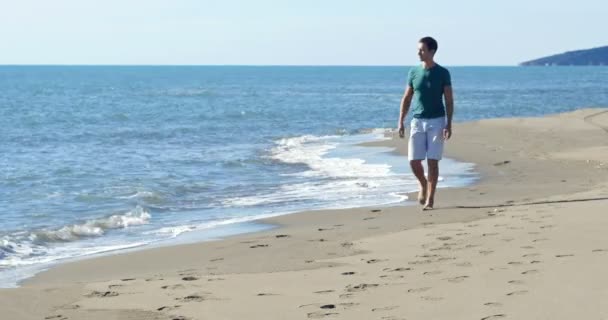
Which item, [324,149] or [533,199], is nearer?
[533,199]

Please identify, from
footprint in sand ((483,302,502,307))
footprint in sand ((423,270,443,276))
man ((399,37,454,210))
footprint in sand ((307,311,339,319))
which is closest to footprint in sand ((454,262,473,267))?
footprint in sand ((423,270,443,276))

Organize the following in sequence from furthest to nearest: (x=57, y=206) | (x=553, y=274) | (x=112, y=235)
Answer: (x=57, y=206) < (x=112, y=235) < (x=553, y=274)

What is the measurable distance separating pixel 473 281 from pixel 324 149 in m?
17.9

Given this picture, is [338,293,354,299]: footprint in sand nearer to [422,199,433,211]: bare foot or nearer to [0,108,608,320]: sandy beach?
[0,108,608,320]: sandy beach

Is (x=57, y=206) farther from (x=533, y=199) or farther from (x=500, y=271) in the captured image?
(x=500, y=271)

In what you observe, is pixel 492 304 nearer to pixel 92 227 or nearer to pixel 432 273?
pixel 432 273

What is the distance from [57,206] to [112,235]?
269 centimetres

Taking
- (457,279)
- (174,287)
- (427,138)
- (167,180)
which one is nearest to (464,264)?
(457,279)

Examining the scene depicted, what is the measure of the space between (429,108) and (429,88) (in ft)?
0.70

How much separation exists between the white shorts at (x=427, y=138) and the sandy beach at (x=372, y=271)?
60cm

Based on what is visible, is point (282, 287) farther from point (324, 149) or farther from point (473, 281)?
point (324, 149)

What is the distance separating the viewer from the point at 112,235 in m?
11.2

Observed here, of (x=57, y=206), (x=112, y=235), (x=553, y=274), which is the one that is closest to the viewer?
(x=553, y=274)

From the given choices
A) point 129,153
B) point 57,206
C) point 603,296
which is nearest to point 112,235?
point 57,206
